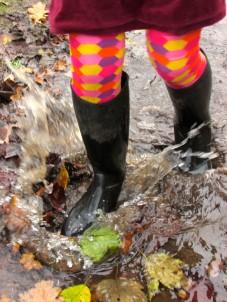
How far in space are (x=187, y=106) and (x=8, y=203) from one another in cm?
84

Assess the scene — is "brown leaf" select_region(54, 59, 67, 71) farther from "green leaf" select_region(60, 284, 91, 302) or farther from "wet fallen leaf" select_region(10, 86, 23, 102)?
"green leaf" select_region(60, 284, 91, 302)

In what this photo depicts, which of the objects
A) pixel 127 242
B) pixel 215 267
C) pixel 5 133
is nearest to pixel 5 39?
pixel 5 133

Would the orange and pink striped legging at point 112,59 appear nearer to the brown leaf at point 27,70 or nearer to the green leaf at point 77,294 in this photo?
the green leaf at point 77,294

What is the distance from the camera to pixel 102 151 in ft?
6.44

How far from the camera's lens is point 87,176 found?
234cm

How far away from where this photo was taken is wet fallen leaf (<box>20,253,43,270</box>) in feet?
6.30

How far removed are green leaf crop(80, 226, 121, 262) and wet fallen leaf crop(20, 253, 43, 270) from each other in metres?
0.18

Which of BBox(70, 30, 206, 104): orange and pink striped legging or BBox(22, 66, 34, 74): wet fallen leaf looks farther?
BBox(22, 66, 34, 74): wet fallen leaf

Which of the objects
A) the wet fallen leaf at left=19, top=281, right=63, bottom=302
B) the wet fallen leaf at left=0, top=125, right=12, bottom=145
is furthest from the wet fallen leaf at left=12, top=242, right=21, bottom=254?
the wet fallen leaf at left=0, top=125, right=12, bottom=145

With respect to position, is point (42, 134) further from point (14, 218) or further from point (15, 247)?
point (15, 247)

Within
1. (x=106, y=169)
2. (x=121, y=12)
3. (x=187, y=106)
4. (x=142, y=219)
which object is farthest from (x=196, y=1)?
(x=142, y=219)

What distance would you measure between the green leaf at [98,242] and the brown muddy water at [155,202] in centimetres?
5

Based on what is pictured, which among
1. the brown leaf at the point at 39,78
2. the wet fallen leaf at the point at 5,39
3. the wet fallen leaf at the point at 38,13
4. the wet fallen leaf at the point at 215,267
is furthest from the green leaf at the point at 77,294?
the wet fallen leaf at the point at 38,13

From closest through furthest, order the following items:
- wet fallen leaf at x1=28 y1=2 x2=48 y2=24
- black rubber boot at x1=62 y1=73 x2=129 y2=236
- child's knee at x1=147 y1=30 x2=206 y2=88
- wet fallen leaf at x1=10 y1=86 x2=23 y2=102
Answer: child's knee at x1=147 y1=30 x2=206 y2=88 < black rubber boot at x1=62 y1=73 x2=129 y2=236 < wet fallen leaf at x1=10 y1=86 x2=23 y2=102 < wet fallen leaf at x1=28 y1=2 x2=48 y2=24
